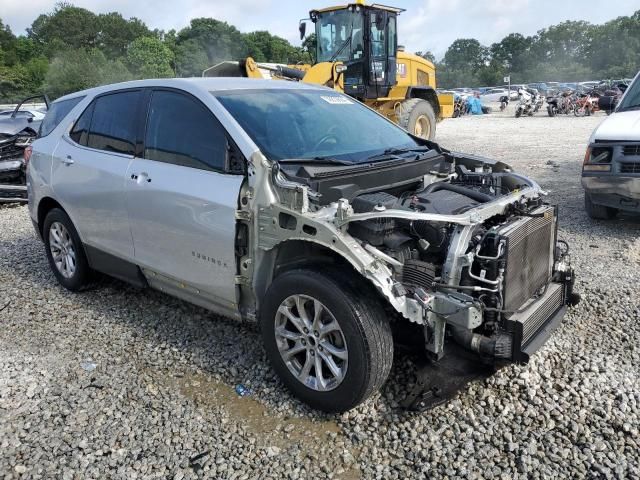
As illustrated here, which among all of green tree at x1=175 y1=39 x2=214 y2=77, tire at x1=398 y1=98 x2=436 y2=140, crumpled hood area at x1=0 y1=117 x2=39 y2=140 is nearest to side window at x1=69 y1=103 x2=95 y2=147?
crumpled hood area at x1=0 y1=117 x2=39 y2=140

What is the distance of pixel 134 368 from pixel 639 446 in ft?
10.0

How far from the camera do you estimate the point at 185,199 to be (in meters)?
3.50

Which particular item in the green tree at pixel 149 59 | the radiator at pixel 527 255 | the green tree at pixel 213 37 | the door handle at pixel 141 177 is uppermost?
the green tree at pixel 213 37

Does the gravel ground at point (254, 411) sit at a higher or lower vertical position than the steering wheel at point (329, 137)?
lower

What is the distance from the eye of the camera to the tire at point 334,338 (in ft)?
9.07

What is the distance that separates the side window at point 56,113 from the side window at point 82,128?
266 mm

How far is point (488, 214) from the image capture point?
300 centimetres

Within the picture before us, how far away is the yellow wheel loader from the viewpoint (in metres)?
10.7

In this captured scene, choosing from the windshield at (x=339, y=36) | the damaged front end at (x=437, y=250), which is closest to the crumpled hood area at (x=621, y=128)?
the damaged front end at (x=437, y=250)

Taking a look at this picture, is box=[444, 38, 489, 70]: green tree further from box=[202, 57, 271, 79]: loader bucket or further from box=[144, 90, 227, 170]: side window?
box=[144, 90, 227, 170]: side window

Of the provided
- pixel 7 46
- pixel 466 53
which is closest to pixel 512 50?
pixel 466 53

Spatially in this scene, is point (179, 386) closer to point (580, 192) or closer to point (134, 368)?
point (134, 368)

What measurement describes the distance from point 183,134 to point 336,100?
1342 mm

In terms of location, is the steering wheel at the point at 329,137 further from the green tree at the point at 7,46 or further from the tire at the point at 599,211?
the green tree at the point at 7,46
